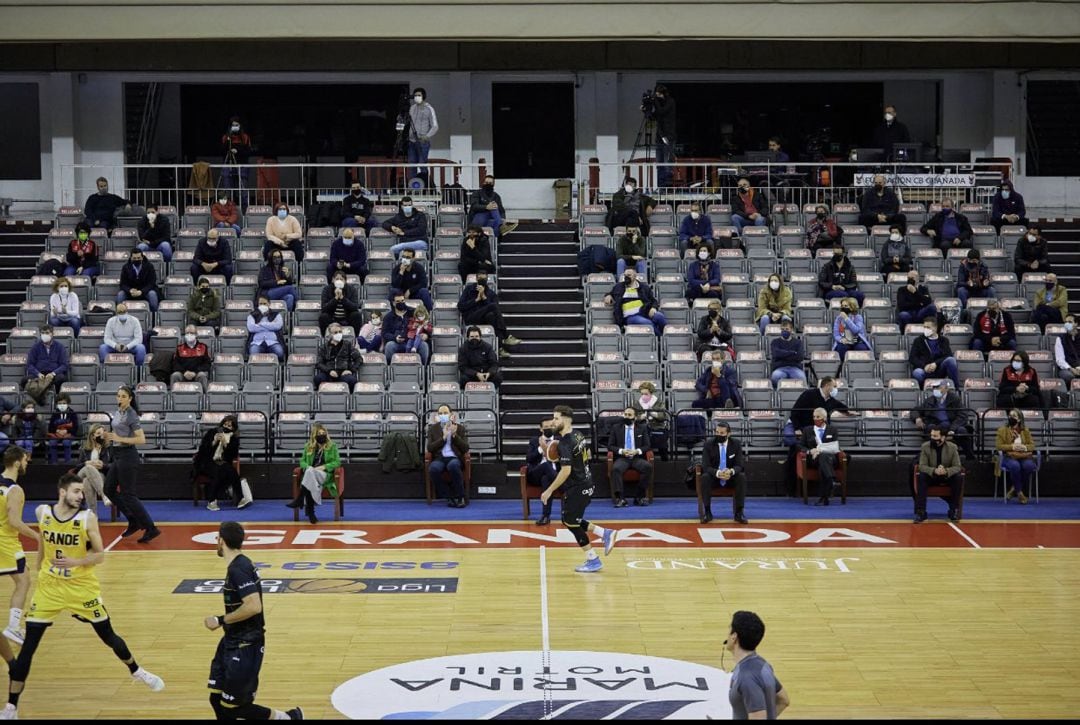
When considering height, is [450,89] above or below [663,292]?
above

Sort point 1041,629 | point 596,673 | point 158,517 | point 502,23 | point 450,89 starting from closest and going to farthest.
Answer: point 596,673 < point 1041,629 < point 158,517 < point 502,23 < point 450,89

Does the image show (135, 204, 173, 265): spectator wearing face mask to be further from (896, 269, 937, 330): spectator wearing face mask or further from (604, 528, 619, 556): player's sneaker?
(896, 269, 937, 330): spectator wearing face mask

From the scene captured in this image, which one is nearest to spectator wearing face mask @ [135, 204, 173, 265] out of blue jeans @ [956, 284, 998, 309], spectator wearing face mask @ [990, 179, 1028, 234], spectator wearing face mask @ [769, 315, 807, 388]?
spectator wearing face mask @ [769, 315, 807, 388]

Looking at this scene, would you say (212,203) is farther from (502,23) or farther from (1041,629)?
(1041,629)

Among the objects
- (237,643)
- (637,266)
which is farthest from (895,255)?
(237,643)

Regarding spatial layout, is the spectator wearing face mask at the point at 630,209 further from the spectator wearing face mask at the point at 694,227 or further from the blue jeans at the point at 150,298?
the blue jeans at the point at 150,298

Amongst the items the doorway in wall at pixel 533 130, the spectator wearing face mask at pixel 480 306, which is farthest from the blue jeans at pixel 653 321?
the doorway in wall at pixel 533 130

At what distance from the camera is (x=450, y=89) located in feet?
105

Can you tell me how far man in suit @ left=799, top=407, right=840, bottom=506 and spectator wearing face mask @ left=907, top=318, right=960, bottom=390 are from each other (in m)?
2.77

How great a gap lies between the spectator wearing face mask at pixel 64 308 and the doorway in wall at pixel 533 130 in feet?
34.0

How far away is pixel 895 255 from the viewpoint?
27.1 m

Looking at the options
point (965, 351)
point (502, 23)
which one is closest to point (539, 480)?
point (965, 351)

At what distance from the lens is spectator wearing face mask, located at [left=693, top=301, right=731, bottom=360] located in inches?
969

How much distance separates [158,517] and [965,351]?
44.0 ft
